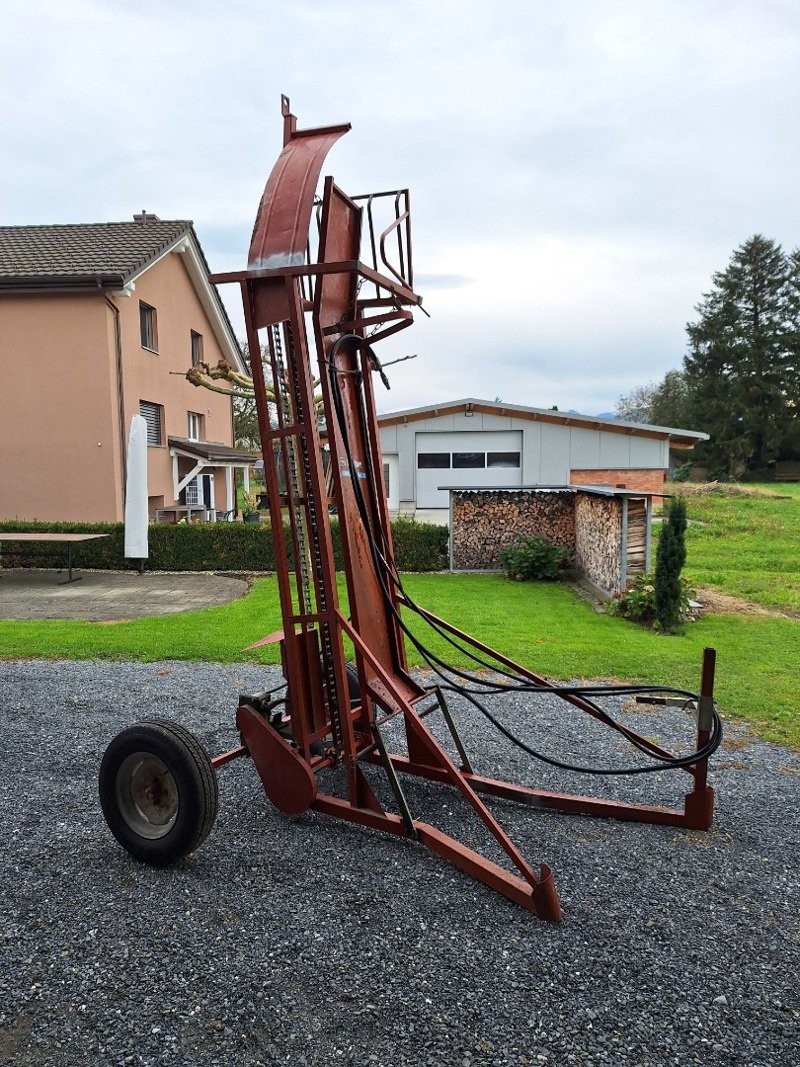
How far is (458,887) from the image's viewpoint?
3.32 meters

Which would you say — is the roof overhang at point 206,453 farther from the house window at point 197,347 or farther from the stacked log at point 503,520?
the stacked log at point 503,520

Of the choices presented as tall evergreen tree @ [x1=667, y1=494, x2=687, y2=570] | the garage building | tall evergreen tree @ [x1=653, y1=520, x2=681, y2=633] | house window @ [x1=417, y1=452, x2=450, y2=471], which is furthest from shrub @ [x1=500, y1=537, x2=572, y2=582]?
house window @ [x1=417, y1=452, x2=450, y2=471]

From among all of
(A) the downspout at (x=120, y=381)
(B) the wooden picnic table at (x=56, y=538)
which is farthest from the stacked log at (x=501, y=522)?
(A) the downspout at (x=120, y=381)

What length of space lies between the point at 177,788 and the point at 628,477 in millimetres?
19331

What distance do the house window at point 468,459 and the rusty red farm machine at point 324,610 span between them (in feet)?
57.2

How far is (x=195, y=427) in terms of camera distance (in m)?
21.5

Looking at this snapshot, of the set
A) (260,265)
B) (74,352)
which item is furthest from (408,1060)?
(74,352)

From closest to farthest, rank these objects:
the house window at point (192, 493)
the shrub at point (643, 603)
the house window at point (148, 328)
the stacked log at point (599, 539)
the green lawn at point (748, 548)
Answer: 1. the shrub at point (643, 603)
2. the stacked log at point (599, 539)
3. the green lawn at point (748, 548)
4. the house window at point (148, 328)
5. the house window at point (192, 493)

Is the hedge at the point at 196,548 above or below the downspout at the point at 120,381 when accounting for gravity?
below

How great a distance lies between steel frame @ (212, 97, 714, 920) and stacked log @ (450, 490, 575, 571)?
9974 millimetres

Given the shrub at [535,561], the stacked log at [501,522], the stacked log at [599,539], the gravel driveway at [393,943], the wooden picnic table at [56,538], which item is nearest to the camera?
the gravel driveway at [393,943]

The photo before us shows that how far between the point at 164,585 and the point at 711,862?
10.9 metres

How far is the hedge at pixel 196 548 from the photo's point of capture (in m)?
14.2

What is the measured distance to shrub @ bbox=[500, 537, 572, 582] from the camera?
43.1 feet
